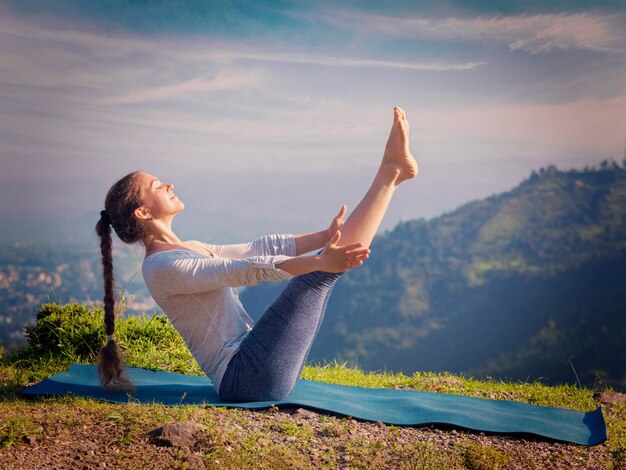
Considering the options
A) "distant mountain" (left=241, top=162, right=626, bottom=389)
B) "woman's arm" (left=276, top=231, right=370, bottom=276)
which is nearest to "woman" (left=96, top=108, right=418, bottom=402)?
"woman's arm" (left=276, top=231, right=370, bottom=276)

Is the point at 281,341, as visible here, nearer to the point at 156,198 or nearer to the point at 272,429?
the point at 272,429

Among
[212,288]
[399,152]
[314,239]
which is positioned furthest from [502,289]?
[212,288]

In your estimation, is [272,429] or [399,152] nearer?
[272,429]

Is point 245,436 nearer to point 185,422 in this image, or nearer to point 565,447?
point 185,422

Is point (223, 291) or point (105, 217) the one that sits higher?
point (105, 217)

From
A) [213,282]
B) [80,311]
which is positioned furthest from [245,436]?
Answer: [80,311]

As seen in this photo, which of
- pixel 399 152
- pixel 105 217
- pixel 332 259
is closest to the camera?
pixel 332 259

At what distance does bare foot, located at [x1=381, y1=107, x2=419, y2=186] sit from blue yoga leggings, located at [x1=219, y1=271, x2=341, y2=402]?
2.08ft

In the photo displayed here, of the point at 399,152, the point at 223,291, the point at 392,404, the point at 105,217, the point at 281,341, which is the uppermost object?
the point at 399,152

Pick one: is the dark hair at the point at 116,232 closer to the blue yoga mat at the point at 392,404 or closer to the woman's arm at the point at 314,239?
the blue yoga mat at the point at 392,404

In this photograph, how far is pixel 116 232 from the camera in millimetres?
3152

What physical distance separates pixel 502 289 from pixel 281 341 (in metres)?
23.0

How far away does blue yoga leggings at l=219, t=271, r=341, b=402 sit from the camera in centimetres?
287

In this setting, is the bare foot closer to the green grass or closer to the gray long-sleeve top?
the gray long-sleeve top
